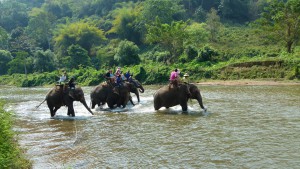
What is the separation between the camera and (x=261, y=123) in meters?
12.8

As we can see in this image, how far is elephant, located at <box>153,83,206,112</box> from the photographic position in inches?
637

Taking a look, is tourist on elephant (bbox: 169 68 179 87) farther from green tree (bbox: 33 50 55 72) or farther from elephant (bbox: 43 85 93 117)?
green tree (bbox: 33 50 55 72)

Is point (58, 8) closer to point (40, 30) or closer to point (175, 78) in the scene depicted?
point (40, 30)

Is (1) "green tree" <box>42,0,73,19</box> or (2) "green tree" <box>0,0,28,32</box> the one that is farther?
(1) "green tree" <box>42,0,73,19</box>

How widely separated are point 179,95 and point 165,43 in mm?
30861

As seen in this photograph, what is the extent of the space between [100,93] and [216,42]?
39.9 m

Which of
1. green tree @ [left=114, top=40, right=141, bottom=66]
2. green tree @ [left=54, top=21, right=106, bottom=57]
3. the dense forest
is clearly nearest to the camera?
the dense forest

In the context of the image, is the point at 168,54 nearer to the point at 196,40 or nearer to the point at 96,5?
the point at 196,40

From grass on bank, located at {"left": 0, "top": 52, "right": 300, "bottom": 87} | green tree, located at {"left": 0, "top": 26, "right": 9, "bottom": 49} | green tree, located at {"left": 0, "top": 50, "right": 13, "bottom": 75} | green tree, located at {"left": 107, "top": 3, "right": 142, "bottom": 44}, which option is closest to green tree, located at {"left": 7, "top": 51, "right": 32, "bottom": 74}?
green tree, located at {"left": 0, "top": 50, "right": 13, "bottom": 75}

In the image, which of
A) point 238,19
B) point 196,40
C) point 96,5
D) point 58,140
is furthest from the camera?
point 96,5

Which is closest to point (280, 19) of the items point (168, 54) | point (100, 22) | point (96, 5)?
point (168, 54)

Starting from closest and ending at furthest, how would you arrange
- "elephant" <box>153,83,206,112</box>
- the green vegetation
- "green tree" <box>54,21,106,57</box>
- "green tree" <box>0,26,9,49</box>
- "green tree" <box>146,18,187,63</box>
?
the green vegetation → "elephant" <box>153,83,206,112</box> → "green tree" <box>146,18,187,63</box> → "green tree" <box>54,21,106,57</box> → "green tree" <box>0,26,9,49</box>

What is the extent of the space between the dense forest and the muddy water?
66.2 ft

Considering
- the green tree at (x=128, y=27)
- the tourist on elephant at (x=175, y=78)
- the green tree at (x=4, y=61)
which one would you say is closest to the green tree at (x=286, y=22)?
the tourist on elephant at (x=175, y=78)
